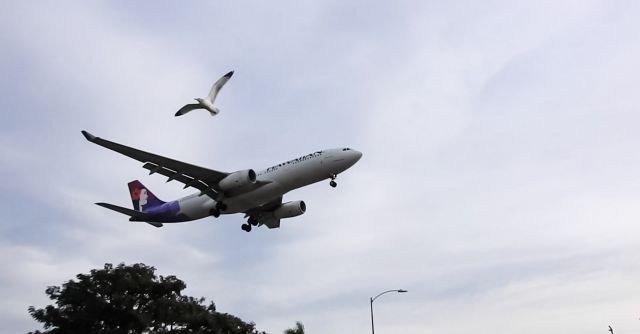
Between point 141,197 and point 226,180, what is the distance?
40.6 ft

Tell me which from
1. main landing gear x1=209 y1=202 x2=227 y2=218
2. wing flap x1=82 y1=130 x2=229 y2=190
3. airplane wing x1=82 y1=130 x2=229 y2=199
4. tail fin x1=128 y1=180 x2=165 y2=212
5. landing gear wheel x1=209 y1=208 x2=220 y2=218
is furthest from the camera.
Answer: tail fin x1=128 y1=180 x2=165 y2=212

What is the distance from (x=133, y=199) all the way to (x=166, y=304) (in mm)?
16850

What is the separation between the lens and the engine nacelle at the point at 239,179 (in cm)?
4083

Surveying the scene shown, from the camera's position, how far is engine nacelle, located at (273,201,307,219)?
48875 mm

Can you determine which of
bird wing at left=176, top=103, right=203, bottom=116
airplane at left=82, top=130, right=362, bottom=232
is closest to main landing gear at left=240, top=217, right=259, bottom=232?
airplane at left=82, top=130, right=362, bottom=232

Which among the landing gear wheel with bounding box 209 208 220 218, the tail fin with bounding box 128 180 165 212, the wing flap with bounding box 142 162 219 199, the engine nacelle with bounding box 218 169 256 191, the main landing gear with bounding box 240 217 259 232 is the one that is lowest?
the landing gear wheel with bounding box 209 208 220 218

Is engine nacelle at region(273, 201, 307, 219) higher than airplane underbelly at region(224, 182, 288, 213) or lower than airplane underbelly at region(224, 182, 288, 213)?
higher

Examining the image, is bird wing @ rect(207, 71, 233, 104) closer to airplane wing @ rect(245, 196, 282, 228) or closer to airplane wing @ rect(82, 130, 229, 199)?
airplane wing @ rect(82, 130, 229, 199)

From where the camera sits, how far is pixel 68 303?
60938 millimetres

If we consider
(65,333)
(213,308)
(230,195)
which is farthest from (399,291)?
(65,333)

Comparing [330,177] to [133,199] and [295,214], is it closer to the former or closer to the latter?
[295,214]

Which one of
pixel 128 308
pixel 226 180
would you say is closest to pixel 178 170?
pixel 226 180

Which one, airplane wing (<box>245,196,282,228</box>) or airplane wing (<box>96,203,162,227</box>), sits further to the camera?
airplane wing (<box>245,196,282,228</box>)

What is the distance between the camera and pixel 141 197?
50.8 m
